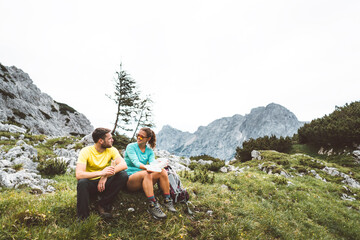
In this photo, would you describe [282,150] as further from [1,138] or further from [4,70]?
[4,70]

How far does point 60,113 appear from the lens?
5541 centimetres

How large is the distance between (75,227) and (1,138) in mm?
15604

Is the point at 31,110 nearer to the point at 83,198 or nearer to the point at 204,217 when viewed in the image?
the point at 83,198

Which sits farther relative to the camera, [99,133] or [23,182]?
[23,182]

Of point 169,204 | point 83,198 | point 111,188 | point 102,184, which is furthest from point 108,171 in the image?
point 169,204

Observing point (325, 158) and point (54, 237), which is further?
point (325, 158)

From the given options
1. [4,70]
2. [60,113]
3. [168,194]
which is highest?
[4,70]

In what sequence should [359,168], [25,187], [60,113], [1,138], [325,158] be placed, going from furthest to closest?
[60,113] < [325,158] < [359,168] < [1,138] < [25,187]

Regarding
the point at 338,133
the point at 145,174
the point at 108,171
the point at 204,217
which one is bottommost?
the point at 204,217

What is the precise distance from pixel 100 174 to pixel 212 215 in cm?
333

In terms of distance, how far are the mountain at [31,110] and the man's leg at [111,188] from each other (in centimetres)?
3268

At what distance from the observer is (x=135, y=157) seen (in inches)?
181

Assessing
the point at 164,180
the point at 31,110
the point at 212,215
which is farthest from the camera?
the point at 31,110

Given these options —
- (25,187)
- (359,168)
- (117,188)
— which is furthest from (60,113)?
(359,168)
